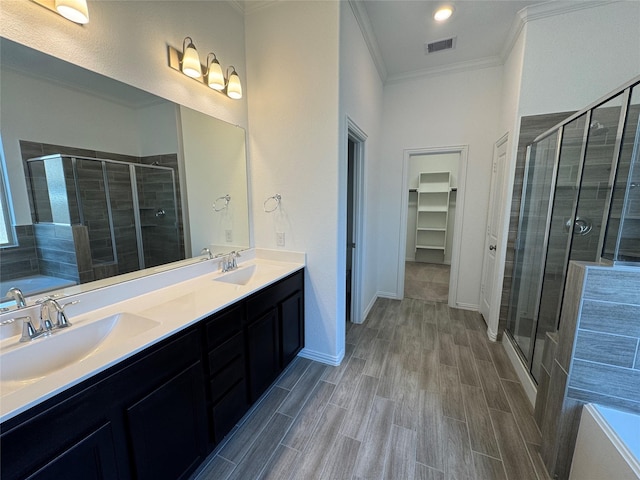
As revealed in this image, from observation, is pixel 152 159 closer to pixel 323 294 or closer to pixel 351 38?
pixel 323 294

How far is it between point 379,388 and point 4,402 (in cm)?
203

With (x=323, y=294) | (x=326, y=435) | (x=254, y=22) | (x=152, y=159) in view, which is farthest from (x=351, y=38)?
(x=326, y=435)

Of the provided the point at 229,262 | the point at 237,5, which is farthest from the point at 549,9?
the point at 229,262

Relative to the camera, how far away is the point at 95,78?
51.8 inches

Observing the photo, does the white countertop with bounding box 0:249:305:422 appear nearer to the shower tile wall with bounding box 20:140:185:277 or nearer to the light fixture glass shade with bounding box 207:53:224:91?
the shower tile wall with bounding box 20:140:185:277

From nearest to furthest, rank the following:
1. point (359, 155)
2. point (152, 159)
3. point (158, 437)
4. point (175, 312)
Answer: point (158, 437)
point (175, 312)
point (152, 159)
point (359, 155)

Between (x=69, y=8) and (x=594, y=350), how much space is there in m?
2.93

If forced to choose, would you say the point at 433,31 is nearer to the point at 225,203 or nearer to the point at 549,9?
the point at 549,9

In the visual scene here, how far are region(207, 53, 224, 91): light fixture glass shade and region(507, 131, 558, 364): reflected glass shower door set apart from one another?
8.61 ft

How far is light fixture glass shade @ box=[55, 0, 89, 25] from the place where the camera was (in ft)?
3.64

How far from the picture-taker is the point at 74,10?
1.13m

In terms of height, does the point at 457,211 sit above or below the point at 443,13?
below

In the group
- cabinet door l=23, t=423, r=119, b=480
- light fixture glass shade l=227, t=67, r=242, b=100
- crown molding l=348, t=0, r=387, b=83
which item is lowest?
cabinet door l=23, t=423, r=119, b=480

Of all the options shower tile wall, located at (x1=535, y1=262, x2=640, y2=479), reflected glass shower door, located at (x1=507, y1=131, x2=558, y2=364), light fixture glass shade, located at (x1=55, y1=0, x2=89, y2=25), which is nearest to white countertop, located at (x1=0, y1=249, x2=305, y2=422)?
light fixture glass shade, located at (x1=55, y1=0, x2=89, y2=25)
